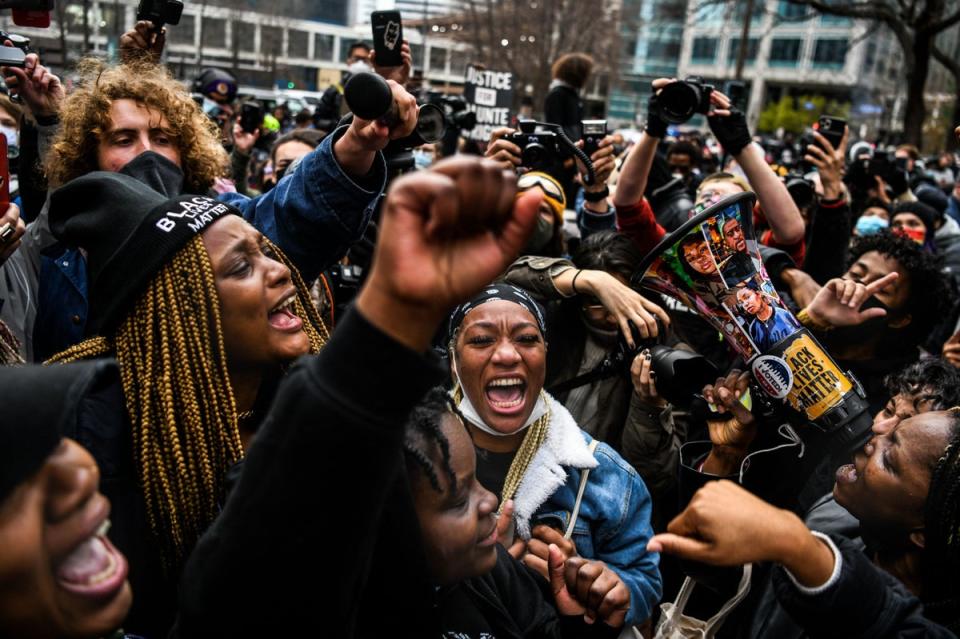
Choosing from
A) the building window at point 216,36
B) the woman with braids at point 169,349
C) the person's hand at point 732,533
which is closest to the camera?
the person's hand at point 732,533

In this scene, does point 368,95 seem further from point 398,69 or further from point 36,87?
point 36,87

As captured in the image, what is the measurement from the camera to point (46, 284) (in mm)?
2320

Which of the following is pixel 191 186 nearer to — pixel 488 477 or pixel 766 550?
pixel 488 477

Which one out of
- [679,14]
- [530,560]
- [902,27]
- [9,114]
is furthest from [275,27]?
[530,560]

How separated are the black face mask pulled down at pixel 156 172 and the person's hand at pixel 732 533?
1.75 meters

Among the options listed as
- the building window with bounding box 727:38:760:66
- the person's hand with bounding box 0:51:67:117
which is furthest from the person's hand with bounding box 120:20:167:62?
the building window with bounding box 727:38:760:66

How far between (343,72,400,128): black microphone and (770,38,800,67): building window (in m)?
62.1

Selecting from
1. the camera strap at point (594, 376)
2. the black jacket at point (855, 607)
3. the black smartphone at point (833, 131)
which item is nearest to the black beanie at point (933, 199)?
the black smartphone at point (833, 131)

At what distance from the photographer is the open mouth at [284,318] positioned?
1.71 m

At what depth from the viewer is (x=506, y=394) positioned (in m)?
2.23

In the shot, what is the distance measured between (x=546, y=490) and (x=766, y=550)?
834mm

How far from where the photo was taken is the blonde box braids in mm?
1404

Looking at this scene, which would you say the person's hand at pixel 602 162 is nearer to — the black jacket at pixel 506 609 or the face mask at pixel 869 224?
the black jacket at pixel 506 609

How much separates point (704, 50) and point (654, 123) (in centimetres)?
6239
